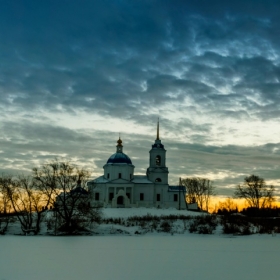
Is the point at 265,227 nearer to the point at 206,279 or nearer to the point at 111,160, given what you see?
the point at 206,279

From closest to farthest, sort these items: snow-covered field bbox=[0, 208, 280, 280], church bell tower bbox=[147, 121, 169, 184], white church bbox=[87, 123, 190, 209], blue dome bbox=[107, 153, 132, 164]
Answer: snow-covered field bbox=[0, 208, 280, 280] < white church bbox=[87, 123, 190, 209] < blue dome bbox=[107, 153, 132, 164] < church bell tower bbox=[147, 121, 169, 184]

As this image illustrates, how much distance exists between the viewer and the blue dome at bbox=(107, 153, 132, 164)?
3469 inches

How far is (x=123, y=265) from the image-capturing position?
648 inches

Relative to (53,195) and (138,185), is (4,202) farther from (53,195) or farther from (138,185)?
(138,185)

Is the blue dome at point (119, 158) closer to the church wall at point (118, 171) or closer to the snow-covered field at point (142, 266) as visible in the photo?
the church wall at point (118, 171)

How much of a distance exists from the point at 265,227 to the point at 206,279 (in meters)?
29.8

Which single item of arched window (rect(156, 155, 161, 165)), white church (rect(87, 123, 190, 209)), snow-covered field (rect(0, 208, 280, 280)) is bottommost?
snow-covered field (rect(0, 208, 280, 280))

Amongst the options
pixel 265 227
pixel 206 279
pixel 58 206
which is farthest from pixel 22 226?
pixel 206 279

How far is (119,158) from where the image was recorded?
88500 millimetres

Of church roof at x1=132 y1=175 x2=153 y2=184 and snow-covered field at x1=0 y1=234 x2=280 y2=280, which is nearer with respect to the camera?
snow-covered field at x1=0 y1=234 x2=280 y2=280

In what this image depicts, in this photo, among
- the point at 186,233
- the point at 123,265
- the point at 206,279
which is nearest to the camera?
the point at 206,279

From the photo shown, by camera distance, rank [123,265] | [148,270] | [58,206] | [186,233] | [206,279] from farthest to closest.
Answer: [58,206] < [186,233] < [123,265] < [148,270] < [206,279]

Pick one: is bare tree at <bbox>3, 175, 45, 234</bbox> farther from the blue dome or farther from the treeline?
the blue dome

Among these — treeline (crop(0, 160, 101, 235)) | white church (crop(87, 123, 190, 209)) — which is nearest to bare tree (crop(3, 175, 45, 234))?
treeline (crop(0, 160, 101, 235))
